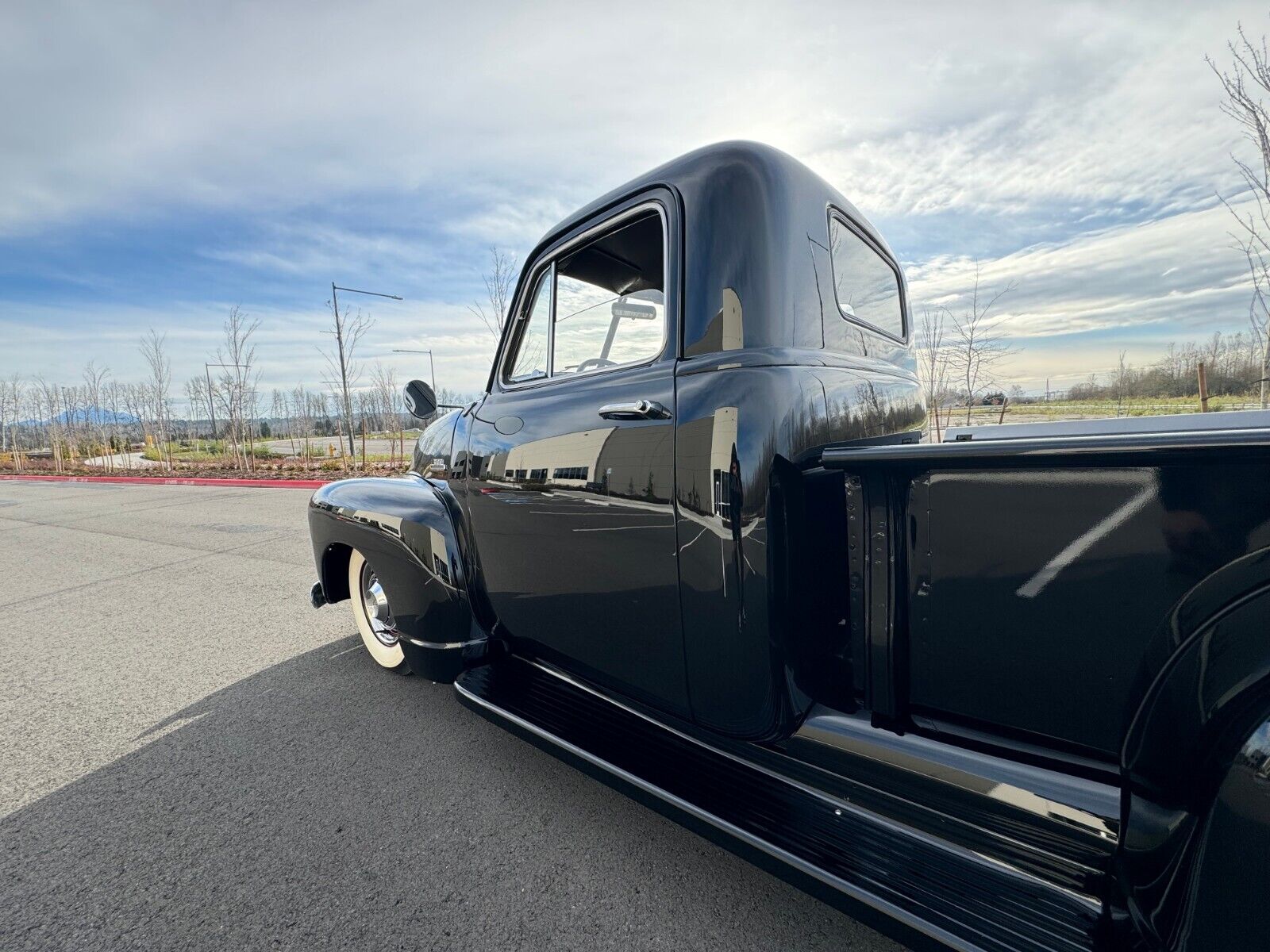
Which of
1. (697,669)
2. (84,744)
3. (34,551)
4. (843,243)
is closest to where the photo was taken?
(697,669)

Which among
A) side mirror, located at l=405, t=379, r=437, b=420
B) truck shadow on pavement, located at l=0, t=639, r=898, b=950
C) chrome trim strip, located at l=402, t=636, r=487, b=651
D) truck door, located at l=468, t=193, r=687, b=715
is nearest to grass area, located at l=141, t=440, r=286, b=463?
side mirror, located at l=405, t=379, r=437, b=420

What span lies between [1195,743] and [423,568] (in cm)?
235

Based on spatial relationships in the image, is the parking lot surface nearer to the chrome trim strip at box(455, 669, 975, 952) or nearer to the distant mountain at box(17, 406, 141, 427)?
the chrome trim strip at box(455, 669, 975, 952)

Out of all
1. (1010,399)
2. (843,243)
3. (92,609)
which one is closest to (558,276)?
(843,243)

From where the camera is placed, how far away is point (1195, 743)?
0.99 metres

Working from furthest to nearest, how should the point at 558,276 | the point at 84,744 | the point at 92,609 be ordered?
the point at 92,609 < the point at 84,744 < the point at 558,276

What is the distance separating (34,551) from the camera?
719cm

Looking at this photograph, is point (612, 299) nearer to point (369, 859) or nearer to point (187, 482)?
point (369, 859)

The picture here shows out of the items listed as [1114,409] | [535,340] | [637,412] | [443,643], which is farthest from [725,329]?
[1114,409]

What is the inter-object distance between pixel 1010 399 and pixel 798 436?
12.8 meters

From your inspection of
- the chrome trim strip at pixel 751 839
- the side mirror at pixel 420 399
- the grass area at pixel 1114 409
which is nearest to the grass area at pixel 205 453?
the grass area at pixel 1114 409

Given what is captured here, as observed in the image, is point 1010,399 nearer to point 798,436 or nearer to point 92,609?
point 798,436

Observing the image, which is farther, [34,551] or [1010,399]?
[1010,399]

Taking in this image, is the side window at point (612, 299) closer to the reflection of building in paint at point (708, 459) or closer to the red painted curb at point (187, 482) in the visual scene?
the reflection of building in paint at point (708, 459)
